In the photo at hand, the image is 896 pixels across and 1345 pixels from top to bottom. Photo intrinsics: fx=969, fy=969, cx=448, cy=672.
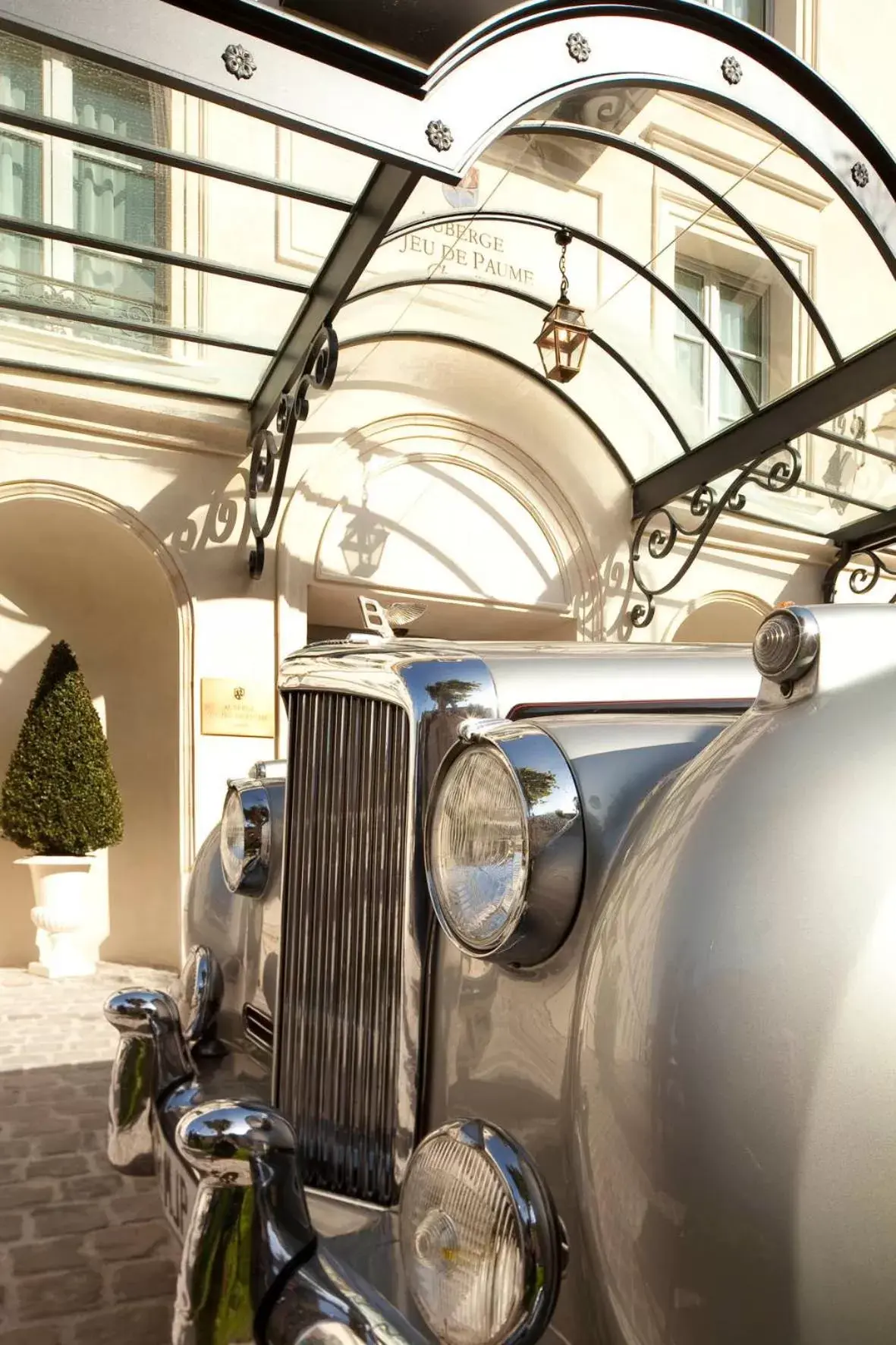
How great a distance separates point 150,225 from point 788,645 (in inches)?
207

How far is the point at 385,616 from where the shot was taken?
2.49 metres

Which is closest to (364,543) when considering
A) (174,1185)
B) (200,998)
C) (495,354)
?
(495,354)

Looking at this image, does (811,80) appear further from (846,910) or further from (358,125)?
(846,910)

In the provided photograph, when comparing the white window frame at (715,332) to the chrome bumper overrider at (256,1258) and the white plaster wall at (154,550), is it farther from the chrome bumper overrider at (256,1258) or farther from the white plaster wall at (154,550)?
the chrome bumper overrider at (256,1258)

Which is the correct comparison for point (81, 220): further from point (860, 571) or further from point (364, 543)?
point (860, 571)

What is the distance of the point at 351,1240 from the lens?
1.38m

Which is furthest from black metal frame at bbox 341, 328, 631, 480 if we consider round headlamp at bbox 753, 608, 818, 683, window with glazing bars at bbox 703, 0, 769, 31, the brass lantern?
round headlamp at bbox 753, 608, 818, 683

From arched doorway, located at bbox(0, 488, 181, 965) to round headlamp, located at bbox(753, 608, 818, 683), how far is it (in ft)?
18.8

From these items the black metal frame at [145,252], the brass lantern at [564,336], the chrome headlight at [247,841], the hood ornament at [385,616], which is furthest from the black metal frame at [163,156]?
the chrome headlight at [247,841]

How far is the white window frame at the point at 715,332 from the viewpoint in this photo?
6.63 metres

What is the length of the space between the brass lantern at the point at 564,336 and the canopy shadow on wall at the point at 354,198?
23.0 inches

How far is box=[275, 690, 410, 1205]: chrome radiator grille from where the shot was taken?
1.61 metres

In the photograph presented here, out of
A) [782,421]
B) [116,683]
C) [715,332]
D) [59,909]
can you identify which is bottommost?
[59,909]

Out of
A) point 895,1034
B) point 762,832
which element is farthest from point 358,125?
point 895,1034
